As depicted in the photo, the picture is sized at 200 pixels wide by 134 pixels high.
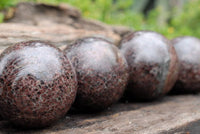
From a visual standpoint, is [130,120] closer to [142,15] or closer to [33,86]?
[33,86]

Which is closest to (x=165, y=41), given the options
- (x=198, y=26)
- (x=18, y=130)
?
(x=18, y=130)

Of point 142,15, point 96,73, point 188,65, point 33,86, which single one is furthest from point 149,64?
point 142,15

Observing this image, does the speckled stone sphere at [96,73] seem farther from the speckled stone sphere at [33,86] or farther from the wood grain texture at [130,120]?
the speckled stone sphere at [33,86]

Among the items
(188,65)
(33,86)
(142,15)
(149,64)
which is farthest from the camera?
(142,15)

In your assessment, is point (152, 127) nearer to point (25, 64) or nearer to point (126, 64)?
point (126, 64)

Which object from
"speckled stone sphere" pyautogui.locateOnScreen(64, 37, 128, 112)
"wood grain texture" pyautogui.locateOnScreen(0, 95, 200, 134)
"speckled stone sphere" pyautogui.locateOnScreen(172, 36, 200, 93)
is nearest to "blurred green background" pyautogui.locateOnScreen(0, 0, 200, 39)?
"speckled stone sphere" pyautogui.locateOnScreen(64, 37, 128, 112)

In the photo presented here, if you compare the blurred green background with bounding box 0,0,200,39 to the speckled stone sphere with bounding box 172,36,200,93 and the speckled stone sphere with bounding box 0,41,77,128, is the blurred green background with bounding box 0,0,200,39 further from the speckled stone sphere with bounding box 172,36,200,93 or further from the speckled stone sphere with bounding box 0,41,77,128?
the speckled stone sphere with bounding box 172,36,200,93

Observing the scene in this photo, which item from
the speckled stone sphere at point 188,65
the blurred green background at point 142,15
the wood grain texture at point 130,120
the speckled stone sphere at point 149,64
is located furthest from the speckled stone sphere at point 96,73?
the blurred green background at point 142,15
